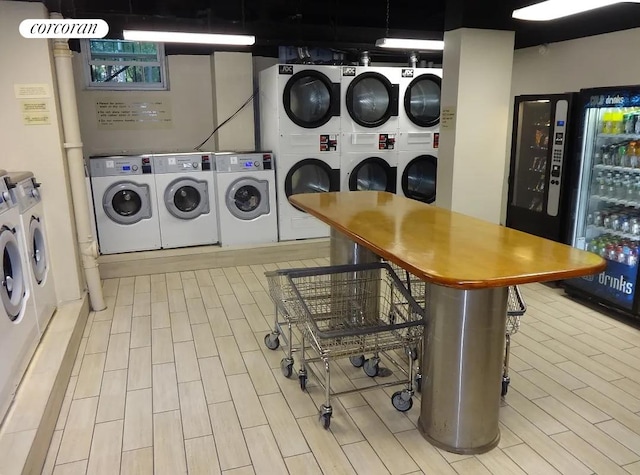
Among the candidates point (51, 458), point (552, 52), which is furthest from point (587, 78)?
point (51, 458)

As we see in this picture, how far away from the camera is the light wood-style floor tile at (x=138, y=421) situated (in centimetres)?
257

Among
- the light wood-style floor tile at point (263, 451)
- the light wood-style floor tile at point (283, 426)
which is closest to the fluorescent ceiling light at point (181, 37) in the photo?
the light wood-style floor tile at point (283, 426)

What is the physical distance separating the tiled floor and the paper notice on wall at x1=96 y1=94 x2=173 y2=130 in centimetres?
273

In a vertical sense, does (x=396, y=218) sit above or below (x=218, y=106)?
below

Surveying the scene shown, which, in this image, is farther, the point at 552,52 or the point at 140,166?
the point at 552,52

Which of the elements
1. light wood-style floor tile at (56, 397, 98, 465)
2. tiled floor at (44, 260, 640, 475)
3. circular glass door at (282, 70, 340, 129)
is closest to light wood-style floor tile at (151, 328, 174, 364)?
tiled floor at (44, 260, 640, 475)

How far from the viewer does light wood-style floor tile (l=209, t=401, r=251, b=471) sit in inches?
95.3

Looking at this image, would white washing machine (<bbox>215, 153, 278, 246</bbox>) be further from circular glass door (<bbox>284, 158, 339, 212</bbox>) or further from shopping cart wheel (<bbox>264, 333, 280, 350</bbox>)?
shopping cart wheel (<bbox>264, 333, 280, 350</bbox>)

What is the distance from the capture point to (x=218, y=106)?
5988 mm

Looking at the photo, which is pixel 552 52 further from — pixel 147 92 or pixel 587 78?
pixel 147 92

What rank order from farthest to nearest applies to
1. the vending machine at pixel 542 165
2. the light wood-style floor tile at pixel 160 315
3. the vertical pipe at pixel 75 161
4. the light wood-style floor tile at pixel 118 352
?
the vending machine at pixel 542 165 → the light wood-style floor tile at pixel 160 315 → the vertical pipe at pixel 75 161 → the light wood-style floor tile at pixel 118 352

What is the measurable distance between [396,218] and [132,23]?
3.54 m

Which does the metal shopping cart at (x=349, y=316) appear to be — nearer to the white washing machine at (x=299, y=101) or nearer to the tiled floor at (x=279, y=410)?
the tiled floor at (x=279, y=410)

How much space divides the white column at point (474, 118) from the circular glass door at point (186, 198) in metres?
2.61
